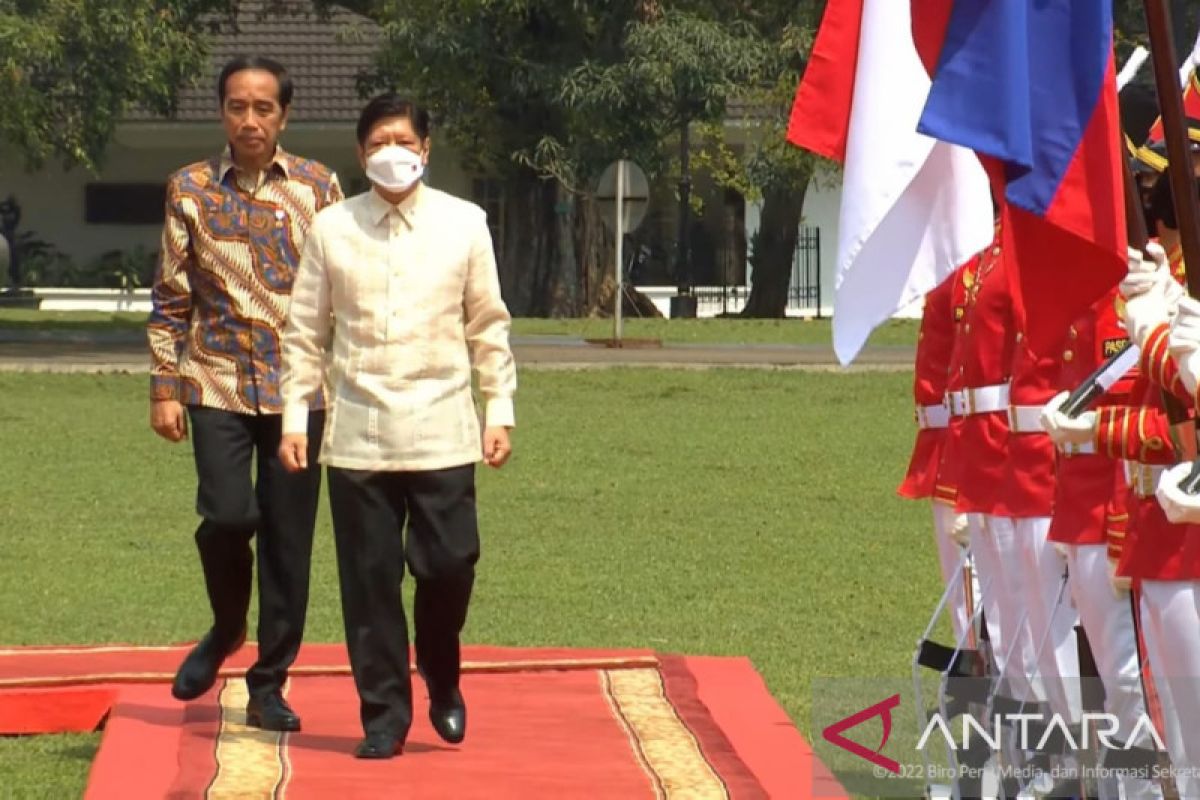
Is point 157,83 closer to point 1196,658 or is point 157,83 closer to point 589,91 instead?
point 589,91

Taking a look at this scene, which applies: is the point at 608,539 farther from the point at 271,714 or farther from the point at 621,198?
the point at 621,198

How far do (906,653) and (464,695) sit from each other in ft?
7.57

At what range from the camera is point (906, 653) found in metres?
10.5

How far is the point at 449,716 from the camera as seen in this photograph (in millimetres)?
7883

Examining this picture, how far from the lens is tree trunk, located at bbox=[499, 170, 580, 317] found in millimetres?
40062

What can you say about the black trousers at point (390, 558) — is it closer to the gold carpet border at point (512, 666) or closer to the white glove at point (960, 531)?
the gold carpet border at point (512, 666)

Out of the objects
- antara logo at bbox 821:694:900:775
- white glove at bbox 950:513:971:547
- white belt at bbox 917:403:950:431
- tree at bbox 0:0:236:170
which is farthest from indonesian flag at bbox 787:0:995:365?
tree at bbox 0:0:236:170

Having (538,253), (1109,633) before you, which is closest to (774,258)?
(538,253)

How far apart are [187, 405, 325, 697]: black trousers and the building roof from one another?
118 ft

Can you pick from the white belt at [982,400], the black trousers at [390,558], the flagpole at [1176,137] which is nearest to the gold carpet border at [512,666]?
the black trousers at [390,558]

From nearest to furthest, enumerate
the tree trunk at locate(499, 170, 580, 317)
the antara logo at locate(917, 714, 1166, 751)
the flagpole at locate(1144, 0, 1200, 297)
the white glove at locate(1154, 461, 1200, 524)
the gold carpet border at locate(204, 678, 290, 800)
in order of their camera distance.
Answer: the flagpole at locate(1144, 0, 1200, 297) < the white glove at locate(1154, 461, 1200, 524) < the antara logo at locate(917, 714, 1166, 751) < the gold carpet border at locate(204, 678, 290, 800) < the tree trunk at locate(499, 170, 580, 317)

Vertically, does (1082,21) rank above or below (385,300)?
above

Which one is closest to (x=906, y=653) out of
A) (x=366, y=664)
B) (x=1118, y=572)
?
(x=366, y=664)

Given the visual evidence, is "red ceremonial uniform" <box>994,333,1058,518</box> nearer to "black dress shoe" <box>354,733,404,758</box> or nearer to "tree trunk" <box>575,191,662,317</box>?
"black dress shoe" <box>354,733,404,758</box>
